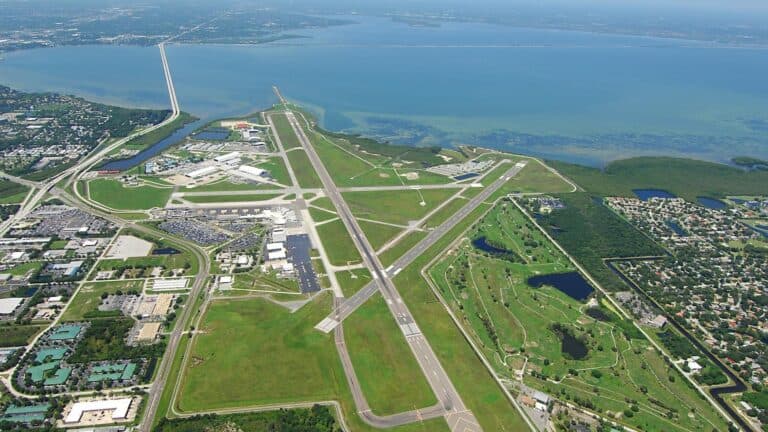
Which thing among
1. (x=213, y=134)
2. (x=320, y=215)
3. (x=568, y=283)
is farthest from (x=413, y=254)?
(x=213, y=134)

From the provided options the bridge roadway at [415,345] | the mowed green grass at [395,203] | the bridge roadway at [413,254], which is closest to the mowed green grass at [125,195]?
the bridge roadway at [415,345]

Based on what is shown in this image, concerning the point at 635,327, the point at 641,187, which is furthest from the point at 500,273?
the point at 641,187

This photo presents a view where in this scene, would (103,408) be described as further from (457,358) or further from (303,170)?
(303,170)

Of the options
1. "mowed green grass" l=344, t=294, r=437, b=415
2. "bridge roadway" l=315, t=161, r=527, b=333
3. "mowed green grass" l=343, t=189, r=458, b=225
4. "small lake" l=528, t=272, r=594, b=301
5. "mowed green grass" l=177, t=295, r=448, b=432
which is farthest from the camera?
"mowed green grass" l=343, t=189, r=458, b=225

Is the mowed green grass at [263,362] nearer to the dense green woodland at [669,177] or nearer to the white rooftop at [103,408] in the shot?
the white rooftop at [103,408]

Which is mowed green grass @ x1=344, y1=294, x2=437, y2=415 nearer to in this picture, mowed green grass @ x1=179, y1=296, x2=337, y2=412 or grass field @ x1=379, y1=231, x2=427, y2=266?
mowed green grass @ x1=179, y1=296, x2=337, y2=412

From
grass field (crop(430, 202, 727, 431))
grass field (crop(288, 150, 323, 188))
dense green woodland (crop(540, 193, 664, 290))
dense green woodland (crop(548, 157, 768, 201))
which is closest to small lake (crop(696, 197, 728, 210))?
dense green woodland (crop(548, 157, 768, 201))
